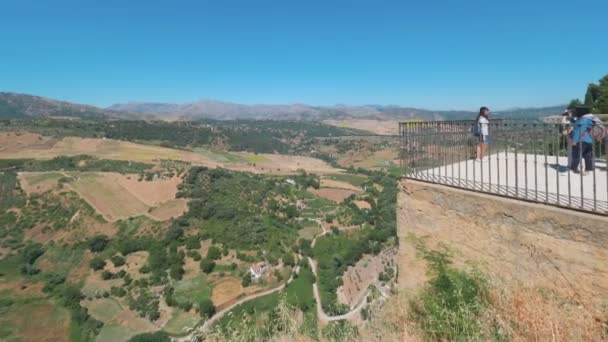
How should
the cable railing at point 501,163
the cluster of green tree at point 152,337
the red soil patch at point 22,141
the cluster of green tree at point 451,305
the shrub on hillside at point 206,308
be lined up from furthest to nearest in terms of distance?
the red soil patch at point 22,141 → the shrub on hillside at point 206,308 → the cluster of green tree at point 152,337 → the cable railing at point 501,163 → the cluster of green tree at point 451,305

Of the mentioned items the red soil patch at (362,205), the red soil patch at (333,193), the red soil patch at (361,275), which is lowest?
the red soil patch at (361,275)

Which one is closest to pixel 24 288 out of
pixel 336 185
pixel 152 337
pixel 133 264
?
pixel 133 264

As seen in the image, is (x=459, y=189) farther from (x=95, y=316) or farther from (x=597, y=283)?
(x=95, y=316)

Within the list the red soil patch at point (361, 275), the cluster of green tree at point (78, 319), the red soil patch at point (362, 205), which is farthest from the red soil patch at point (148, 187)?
the red soil patch at point (362, 205)

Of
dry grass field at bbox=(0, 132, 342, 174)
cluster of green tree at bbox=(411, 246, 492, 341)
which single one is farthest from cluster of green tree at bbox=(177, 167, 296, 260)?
cluster of green tree at bbox=(411, 246, 492, 341)

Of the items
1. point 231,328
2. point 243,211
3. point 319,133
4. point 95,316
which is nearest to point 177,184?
point 243,211

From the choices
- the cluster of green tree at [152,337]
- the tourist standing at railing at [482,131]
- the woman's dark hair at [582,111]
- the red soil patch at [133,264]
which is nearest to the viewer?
the woman's dark hair at [582,111]

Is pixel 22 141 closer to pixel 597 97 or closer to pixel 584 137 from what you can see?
pixel 584 137

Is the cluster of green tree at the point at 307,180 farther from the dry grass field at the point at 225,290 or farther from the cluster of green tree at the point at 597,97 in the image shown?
the cluster of green tree at the point at 597,97
